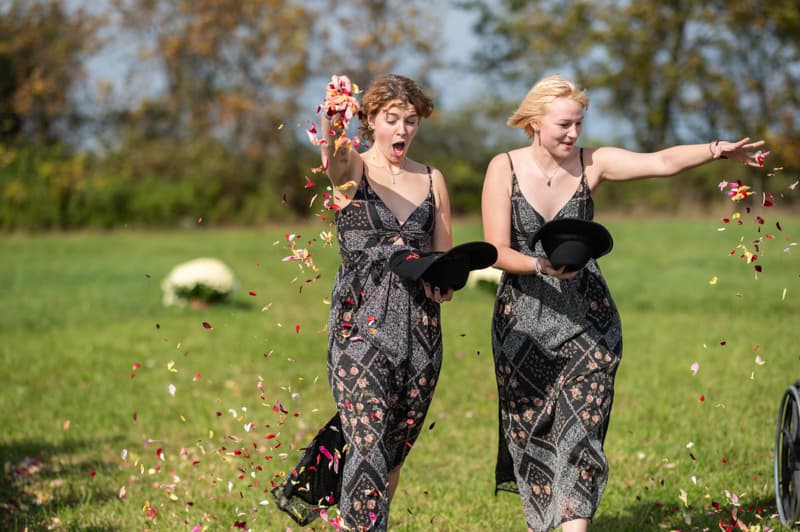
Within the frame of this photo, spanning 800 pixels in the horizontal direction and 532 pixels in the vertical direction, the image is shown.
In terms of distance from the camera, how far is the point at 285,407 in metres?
9.67

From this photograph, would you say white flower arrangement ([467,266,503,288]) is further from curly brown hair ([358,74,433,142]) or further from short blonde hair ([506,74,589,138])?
curly brown hair ([358,74,433,142])

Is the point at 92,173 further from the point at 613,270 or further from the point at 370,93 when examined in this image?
the point at 370,93

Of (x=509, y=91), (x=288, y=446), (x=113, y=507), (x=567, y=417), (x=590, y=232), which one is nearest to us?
(x=590, y=232)

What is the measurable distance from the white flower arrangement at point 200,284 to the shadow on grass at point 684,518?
10.8 metres

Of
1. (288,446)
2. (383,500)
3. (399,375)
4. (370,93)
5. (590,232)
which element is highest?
(370,93)

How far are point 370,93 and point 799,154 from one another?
126 feet

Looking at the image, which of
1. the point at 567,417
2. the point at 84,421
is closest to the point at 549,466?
the point at 567,417

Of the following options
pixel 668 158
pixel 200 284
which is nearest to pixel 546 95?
pixel 668 158

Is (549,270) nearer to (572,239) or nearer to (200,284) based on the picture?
(572,239)

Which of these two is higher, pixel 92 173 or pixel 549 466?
pixel 92 173

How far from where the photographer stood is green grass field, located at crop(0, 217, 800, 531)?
6320 mm

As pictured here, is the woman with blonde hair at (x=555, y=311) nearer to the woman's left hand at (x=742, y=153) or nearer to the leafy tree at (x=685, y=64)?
the woman's left hand at (x=742, y=153)

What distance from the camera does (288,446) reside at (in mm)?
8156

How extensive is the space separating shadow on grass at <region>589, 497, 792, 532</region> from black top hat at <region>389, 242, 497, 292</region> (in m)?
2.13
